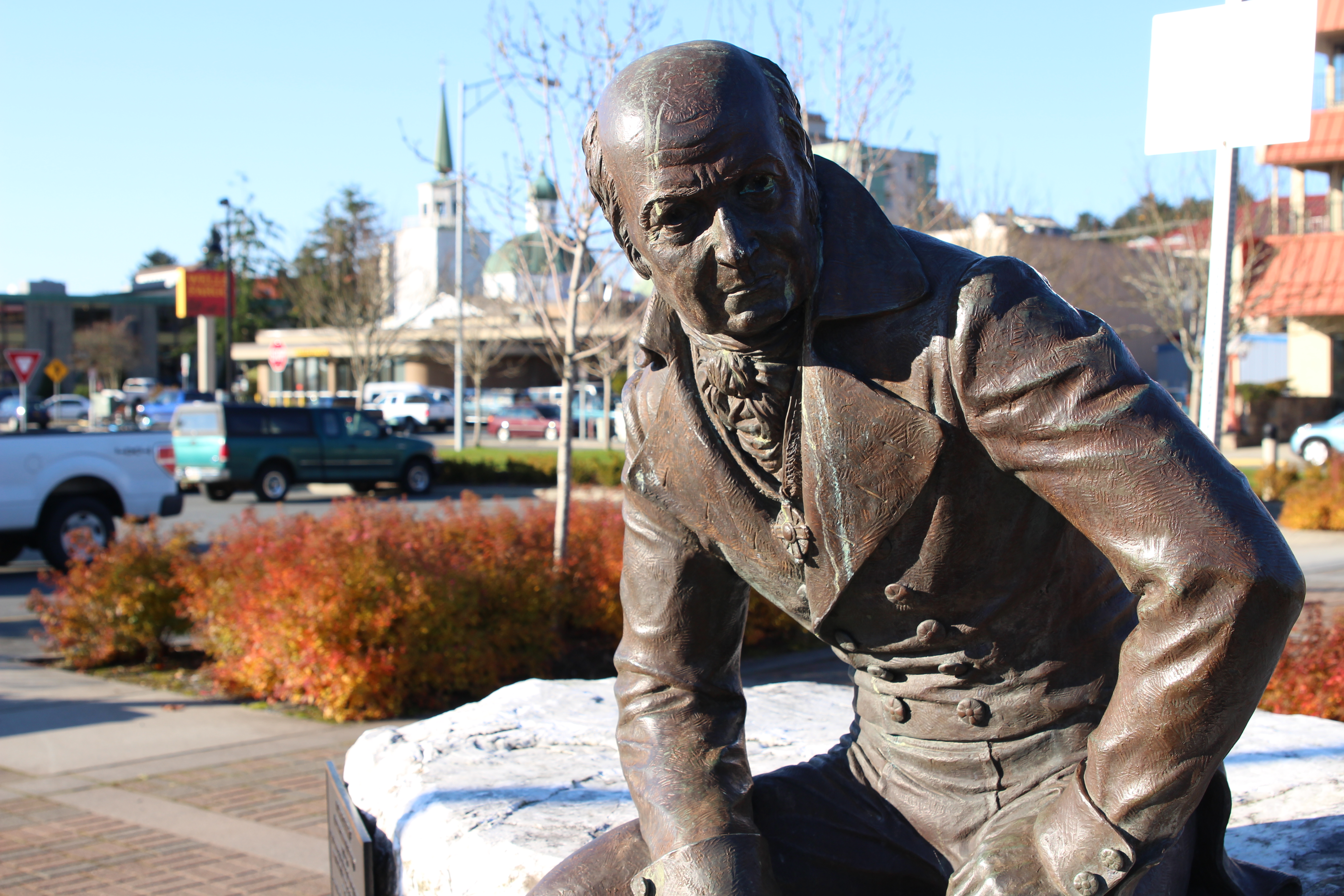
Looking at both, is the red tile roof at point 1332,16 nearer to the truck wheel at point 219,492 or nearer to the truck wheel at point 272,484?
the truck wheel at point 272,484

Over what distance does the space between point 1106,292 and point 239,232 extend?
Result: 4969cm

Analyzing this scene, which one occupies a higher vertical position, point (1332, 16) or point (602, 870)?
point (1332, 16)

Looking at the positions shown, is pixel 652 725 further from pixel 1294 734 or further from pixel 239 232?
pixel 239 232

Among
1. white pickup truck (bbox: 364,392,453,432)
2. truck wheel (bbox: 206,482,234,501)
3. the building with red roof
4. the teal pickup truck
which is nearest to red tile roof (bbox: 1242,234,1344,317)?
the building with red roof

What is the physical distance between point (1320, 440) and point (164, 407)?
111 ft

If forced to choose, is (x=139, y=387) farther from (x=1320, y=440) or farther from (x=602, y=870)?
(x=602, y=870)

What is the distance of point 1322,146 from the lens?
83.7 feet

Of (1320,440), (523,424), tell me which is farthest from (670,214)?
(523,424)

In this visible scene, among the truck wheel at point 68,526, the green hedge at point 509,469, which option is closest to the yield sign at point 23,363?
the green hedge at point 509,469

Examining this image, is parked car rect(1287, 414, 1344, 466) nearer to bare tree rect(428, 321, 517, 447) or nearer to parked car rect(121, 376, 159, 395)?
bare tree rect(428, 321, 517, 447)

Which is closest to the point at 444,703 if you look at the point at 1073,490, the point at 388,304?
the point at 1073,490

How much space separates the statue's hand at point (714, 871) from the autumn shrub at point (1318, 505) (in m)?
14.6

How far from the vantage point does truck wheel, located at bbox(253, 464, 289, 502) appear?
1972 centimetres

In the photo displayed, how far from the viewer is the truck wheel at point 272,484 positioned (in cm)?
1972
